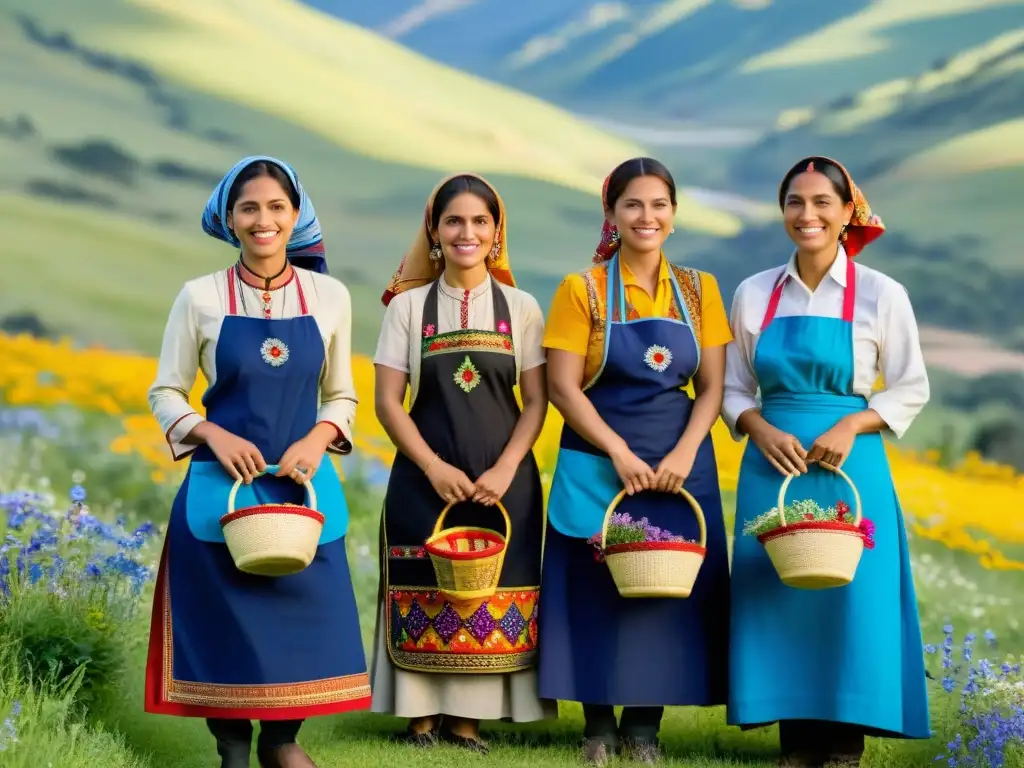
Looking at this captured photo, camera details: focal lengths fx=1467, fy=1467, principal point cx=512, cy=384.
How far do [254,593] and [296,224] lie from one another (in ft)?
3.93

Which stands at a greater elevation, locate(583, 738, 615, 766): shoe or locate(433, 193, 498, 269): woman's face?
locate(433, 193, 498, 269): woman's face

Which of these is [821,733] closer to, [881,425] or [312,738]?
[881,425]

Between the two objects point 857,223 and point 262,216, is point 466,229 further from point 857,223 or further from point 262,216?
point 857,223

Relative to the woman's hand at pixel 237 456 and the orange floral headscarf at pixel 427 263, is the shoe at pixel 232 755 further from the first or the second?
Answer: the orange floral headscarf at pixel 427 263

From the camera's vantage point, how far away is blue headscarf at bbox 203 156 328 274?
4617mm

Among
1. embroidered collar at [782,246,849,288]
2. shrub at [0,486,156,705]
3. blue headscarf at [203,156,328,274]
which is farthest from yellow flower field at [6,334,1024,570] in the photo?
blue headscarf at [203,156,328,274]

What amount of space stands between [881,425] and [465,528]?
1.43 metres

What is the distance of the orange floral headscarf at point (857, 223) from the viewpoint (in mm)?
4914

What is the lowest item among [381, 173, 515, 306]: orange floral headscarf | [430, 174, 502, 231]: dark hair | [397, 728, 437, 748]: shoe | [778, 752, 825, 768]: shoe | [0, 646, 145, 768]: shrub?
[778, 752, 825, 768]: shoe

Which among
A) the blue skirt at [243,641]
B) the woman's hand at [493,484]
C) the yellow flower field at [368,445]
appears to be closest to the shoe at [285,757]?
the blue skirt at [243,641]

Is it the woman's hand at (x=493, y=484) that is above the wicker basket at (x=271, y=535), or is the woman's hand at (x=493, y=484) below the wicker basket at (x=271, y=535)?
above

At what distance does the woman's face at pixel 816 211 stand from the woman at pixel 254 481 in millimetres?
1582

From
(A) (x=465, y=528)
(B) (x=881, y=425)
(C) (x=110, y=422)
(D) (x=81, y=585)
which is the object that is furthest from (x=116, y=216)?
(B) (x=881, y=425)

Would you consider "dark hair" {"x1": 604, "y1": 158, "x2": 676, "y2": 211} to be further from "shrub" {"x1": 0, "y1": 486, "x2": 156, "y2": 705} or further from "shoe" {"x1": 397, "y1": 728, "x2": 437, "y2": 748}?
"shrub" {"x1": 0, "y1": 486, "x2": 156, "y2": 705}
